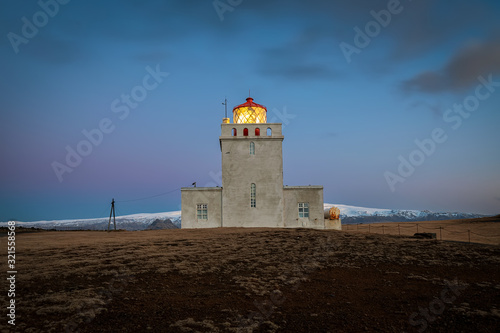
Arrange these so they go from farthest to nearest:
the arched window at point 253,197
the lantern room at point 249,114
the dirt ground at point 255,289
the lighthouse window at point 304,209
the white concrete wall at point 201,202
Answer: the lantern room at point 249,114, the lighthouse window at point 304,209, the white concrete wall at point 201,202, the arched window at point 253,197, the dirt ground at point 255,289

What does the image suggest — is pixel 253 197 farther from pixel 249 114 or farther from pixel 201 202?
pixel 249 114

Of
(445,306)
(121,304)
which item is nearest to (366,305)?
(445,306)

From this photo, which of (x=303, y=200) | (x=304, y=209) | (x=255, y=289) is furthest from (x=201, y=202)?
(x=255, y=289)

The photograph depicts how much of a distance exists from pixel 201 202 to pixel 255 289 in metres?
17.5

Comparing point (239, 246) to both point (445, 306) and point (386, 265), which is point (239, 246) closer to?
point (386, 265)

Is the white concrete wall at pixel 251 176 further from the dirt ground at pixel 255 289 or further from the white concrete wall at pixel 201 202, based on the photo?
the dirt ground at pixel 255 289

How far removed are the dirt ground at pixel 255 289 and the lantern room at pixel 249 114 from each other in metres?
14.9

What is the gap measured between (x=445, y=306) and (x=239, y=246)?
8985 mm

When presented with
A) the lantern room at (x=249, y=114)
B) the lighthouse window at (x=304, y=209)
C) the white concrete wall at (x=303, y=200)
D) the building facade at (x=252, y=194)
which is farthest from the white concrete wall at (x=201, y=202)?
the lighthouse window at (x=304, y=209)

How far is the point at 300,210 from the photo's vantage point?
2514 centimetres

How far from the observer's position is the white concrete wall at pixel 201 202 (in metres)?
24.9

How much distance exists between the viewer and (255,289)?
802cm

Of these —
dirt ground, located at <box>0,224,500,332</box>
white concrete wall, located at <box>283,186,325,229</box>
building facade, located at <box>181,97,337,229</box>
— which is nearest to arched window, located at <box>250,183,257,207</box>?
building facade, located at <box>181,97,337,229</box>

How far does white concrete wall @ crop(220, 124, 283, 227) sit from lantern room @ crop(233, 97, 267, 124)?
1.08 m
